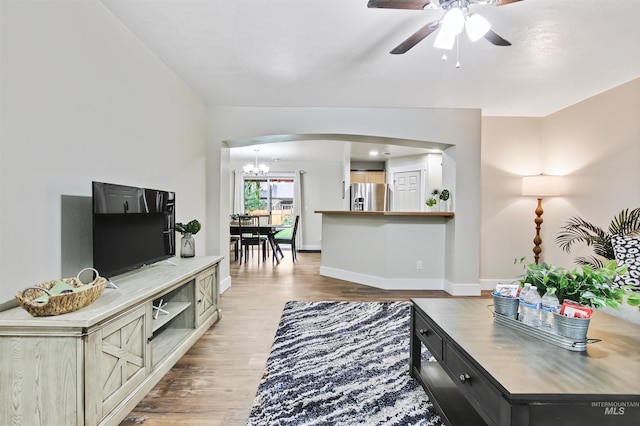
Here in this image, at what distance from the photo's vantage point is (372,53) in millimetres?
2480

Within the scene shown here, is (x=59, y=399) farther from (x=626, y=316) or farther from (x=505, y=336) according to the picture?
(x=626, y=316)

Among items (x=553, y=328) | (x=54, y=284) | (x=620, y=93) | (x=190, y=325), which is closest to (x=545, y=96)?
(x=620, y=93)

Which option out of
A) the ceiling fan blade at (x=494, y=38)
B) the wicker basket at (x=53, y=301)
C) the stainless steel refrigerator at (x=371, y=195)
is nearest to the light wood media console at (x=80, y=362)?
the wicker basket at (x=53, y=301)

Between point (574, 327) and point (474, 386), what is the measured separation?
20.2 inches

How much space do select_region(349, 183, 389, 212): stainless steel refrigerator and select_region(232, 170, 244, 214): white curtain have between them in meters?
3.07

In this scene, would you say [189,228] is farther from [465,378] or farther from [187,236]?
[465,378]

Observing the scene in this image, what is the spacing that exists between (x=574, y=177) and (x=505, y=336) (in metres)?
3.49

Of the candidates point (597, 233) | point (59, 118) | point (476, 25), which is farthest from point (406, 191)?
point (59, 118)

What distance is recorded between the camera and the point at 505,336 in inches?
53.9

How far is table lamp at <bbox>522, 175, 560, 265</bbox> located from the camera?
3799 millimetres

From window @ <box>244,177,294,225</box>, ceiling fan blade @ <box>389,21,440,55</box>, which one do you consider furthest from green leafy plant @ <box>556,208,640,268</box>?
window @ <box>244,177,294,225</box>

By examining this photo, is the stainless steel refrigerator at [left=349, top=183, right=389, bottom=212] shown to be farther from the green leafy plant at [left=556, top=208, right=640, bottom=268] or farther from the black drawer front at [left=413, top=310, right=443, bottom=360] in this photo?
the black drawer front at [left=413, top=310, right=443, bottom=360]

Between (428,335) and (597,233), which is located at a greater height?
(597,233)

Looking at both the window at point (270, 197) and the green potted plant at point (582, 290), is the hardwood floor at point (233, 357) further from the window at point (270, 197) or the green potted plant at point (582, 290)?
the window at point (270, 197)
